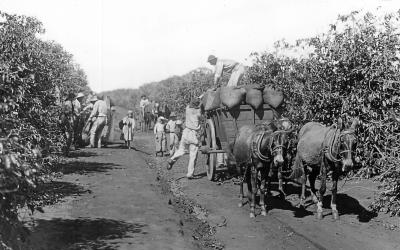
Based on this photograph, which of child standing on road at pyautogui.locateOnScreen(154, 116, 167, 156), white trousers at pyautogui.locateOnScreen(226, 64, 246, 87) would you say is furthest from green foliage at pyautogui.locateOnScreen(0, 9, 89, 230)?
child standing on road at pyautogui.locateOnScreen(154, 116, 167, 156)

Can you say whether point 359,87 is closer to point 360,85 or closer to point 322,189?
point 360,85

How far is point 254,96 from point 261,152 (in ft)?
10.1

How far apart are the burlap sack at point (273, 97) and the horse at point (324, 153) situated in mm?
1691

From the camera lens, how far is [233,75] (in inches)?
572

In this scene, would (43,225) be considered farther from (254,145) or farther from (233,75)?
(233,75)

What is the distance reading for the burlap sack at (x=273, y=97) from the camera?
12.7 m

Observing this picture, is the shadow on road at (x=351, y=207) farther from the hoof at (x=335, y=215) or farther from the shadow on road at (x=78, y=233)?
the shadow on road at (x=78, y=233)

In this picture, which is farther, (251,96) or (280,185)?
(251,96)

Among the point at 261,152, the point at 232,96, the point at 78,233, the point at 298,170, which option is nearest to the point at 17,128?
Result: the point at 78,233

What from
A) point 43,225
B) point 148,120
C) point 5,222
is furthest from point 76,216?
point 148,120

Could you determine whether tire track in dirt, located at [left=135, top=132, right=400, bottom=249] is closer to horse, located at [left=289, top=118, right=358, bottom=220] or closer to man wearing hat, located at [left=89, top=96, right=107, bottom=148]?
horse, located at [left=289, top=118, right=358, bottom=220]

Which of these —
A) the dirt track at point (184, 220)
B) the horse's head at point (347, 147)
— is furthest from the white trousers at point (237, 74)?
the horse's head at point (347, 147)

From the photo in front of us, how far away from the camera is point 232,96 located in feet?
40.9

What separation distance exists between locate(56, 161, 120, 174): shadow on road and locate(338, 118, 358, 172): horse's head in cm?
775
